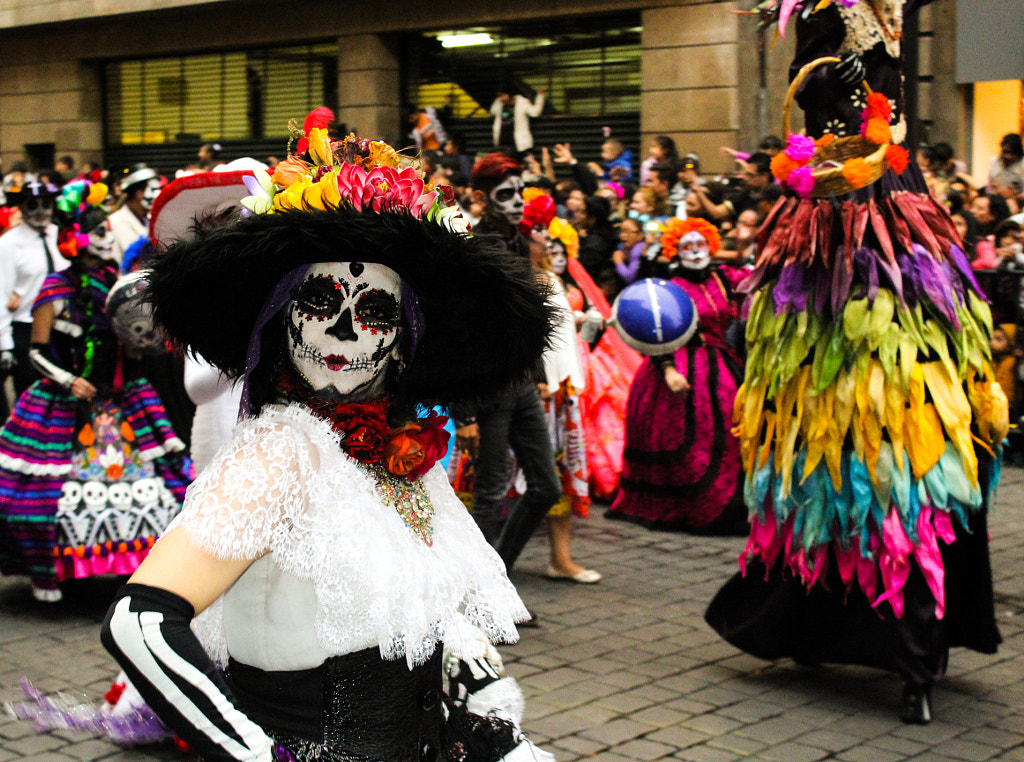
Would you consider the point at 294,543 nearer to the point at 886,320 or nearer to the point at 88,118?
the point at 886,320

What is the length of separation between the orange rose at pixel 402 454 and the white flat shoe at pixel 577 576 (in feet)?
13.6

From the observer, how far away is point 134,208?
977cm

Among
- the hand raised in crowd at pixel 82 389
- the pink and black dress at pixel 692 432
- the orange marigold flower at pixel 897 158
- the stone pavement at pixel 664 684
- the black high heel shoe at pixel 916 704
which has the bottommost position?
the stone pavement at pixel 664 684

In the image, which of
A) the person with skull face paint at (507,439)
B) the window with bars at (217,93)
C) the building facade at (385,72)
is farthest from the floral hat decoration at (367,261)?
the window with bars at (217,93)

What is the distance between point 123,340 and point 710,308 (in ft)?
11.8

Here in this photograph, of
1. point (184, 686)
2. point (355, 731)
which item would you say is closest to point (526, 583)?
point (355, 731)

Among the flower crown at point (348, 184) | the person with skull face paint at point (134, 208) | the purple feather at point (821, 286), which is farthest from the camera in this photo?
the person with skull face paint at point (134, 208)

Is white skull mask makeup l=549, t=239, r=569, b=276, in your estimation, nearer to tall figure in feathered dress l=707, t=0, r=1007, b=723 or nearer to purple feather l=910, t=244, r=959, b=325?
tall figure in feathered dress l=707, t=0, r=1007, b=723

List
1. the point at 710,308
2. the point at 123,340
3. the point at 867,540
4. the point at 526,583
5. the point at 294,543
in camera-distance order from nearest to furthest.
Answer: the point at 294,543, the point at 867,540, the point at 123,340, the point at 526,583, the point at 710,308

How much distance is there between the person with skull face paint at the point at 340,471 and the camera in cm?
222

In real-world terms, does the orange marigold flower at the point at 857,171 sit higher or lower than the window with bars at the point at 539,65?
lower

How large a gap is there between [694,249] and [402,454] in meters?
5.48

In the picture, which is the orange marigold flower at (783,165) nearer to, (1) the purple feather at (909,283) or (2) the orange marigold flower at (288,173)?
(1) the purple feather at (909,283)

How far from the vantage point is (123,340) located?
5.81 m
